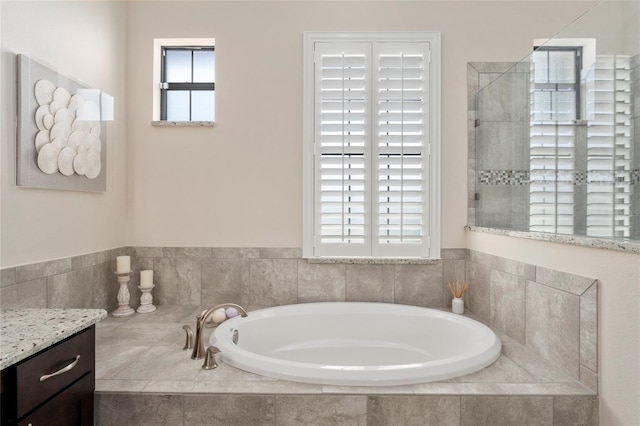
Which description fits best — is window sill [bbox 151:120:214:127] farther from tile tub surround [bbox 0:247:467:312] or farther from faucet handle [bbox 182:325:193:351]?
faucet handle [bbox 182:325:193:351]

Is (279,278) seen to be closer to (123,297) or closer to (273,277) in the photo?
(273,277)

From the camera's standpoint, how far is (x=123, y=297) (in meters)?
2.27

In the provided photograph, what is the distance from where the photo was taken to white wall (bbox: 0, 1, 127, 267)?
5.01 feet

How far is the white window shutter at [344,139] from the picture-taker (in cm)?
237

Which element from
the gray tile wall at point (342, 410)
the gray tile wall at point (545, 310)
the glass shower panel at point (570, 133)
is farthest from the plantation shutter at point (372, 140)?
the gray tile wall at point (342, 410)

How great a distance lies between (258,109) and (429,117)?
124 centimetres

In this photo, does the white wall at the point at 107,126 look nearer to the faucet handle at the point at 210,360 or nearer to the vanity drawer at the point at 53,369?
the vanity drawer at the point at 53,369

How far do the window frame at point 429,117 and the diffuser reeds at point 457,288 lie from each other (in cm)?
23

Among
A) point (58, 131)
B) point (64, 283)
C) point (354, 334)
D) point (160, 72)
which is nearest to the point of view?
point (58, 131)

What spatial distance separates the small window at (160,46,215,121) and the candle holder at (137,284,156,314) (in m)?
1.30

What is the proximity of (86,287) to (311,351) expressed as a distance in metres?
1.45

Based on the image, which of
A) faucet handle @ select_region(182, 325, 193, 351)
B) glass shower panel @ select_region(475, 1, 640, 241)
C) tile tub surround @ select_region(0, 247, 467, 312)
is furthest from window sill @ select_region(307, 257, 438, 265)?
faucet handle @ select_region(182, 325, 193, 351)

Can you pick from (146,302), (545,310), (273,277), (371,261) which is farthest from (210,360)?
(545,310)

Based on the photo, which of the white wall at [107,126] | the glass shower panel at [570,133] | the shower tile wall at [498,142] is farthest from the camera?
the shower tile wall at [498,142]
